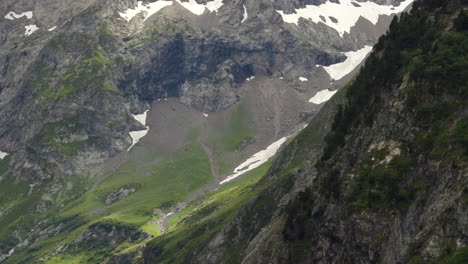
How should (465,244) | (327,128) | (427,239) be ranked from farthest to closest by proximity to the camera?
(327,128) → (427,239) → (465,244)

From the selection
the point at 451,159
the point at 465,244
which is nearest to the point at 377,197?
the point at 451,159

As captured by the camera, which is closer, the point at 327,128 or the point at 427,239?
the point at 427,239

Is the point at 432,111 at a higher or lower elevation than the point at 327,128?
higher

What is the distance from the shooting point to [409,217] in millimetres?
74188

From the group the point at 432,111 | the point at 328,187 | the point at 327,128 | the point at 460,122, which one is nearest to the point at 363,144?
the point at 328,187

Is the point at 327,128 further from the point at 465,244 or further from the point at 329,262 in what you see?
the point at 465,244

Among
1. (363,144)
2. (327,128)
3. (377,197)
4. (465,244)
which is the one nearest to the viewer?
(465,244)

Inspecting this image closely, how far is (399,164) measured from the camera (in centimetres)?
8125

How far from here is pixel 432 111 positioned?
269 ft

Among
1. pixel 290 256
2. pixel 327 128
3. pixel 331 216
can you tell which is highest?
pixel 331 216

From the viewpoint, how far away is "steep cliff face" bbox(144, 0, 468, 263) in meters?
69.2

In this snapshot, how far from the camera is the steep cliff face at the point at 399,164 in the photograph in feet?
227

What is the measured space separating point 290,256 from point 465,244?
42.8 meters

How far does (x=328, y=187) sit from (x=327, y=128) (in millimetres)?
98433
